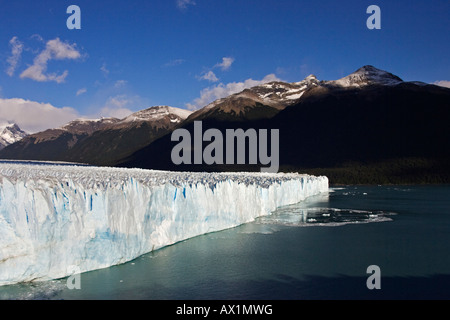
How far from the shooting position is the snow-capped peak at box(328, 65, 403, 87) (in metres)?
104

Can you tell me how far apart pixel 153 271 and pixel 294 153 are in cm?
7509

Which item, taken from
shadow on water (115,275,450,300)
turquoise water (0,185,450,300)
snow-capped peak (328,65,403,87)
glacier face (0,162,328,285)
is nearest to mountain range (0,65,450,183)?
snow-capped peak (328,65,403,87)

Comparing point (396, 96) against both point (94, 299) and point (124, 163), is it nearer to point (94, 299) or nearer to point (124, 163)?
point (124, 163)

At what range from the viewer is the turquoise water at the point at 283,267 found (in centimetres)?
993

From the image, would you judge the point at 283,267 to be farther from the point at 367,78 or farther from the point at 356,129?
the point at 367,78

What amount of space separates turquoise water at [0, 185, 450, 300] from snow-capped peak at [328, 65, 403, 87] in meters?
91.5

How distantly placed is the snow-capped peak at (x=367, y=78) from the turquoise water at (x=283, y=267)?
91468 millimetres

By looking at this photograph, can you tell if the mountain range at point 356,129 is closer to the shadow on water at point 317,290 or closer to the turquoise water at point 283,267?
the turquoise water at point 283,267

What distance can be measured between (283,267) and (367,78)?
105 metres

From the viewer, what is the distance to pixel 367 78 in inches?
4203

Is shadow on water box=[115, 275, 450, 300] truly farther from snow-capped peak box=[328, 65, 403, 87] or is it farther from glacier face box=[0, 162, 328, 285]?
snow-capped peak box=[328, 65, 403, 87]

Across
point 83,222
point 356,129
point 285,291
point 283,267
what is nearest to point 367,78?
point 356,129

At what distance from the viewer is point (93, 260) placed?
37.1ft
